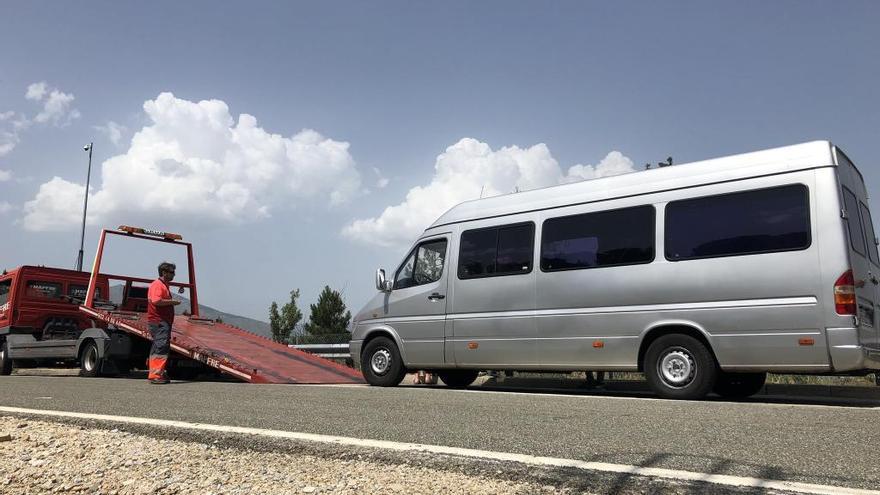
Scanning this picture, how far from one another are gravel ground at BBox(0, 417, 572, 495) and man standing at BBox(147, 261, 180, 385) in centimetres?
564

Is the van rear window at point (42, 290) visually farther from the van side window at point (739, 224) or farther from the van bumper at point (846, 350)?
the van bumper at point (846, 350)

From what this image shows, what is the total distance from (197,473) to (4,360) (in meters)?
12.7

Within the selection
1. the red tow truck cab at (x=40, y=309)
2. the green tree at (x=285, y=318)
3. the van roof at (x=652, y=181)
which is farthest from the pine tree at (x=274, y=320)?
the van roof at (x=652, y=181)

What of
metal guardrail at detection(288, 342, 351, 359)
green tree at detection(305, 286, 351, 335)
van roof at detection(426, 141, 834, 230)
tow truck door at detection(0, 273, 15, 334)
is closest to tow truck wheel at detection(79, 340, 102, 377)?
tow truck door at detection(0, 273, 15, 334)

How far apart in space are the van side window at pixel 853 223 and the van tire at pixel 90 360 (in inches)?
449

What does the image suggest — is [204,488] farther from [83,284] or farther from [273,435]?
[83,284]

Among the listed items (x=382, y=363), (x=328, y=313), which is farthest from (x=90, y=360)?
(x=328, y=313)

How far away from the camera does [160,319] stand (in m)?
10.2

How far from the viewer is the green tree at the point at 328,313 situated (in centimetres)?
3678

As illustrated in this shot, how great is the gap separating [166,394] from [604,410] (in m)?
4.69

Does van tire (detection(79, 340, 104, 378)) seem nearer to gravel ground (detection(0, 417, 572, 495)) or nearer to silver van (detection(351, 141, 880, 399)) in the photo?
silver van (detection(351, 141, 880, 399))

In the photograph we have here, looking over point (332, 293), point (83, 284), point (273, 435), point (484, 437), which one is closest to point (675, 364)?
point (484, 437)

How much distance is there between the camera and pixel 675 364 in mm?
7406

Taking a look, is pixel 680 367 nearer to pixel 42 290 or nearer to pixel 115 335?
pixel 115 335
